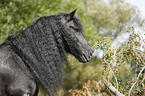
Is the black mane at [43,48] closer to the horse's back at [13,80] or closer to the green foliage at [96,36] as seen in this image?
the horse's back at [13,80]

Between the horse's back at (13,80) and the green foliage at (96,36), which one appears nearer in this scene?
the horse's back at (13,80)

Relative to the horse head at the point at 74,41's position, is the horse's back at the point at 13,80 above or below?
below

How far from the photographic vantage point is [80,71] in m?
8.81

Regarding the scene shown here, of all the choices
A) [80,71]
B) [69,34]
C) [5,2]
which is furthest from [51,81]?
[80,71]

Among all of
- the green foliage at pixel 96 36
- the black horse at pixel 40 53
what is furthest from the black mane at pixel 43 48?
the green foliage at pixel 96 36

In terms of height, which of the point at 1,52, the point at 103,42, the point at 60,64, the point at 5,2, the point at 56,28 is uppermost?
the point at 5,2

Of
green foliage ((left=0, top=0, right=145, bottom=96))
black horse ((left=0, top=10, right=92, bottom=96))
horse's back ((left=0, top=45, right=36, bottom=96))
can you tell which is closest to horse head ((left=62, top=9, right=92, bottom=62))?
black horse ((left=0, top=10, right=92, bottom=96))

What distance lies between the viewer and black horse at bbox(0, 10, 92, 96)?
1.41 metres

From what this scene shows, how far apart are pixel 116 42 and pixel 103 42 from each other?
0.42 m

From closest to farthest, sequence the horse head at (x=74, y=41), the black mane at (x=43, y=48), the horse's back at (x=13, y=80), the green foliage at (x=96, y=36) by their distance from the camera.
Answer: the horse's back at (x=13, y=80) → the black mane at (x=43, y=48) → the horse head at (x=74, y=41) → the green foliage at (x=96, y=36)

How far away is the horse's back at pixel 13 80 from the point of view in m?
1.37

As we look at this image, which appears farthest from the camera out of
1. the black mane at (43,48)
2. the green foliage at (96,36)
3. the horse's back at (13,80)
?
the green foliage at (96,36)

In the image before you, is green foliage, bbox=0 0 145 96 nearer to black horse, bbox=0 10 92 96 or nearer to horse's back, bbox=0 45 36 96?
black horse, bbox=0 10 92 96

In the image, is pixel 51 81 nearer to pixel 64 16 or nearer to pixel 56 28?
pixel 56 28
